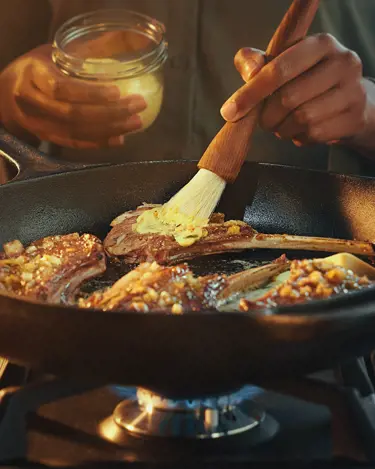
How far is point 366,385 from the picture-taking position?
1.24 metres

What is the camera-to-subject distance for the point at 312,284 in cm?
112

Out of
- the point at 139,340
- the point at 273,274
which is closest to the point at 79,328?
the point at 139,340

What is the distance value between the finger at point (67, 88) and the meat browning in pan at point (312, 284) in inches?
A: 26.2

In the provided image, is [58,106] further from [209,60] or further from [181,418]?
[181,418]

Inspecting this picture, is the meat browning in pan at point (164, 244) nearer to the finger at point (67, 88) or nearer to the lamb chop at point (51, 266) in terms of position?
the lamb chop at point (51, 266)

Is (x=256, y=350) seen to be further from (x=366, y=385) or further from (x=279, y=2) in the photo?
(x=279, y=2)

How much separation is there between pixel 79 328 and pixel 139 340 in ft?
0.22

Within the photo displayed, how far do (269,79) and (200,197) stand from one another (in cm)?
25

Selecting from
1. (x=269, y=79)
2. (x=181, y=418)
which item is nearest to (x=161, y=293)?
(x=181, y=418)

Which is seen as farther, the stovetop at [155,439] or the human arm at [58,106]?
the human arm at [58,106]

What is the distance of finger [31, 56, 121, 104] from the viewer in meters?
1.68

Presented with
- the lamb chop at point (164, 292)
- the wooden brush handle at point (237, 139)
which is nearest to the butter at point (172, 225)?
the wooden brush handle at point (237, 139)

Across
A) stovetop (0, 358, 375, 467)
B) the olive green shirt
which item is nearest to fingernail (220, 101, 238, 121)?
stovetop (0, 358, 375, 467)

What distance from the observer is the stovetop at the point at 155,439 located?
1072 mm
